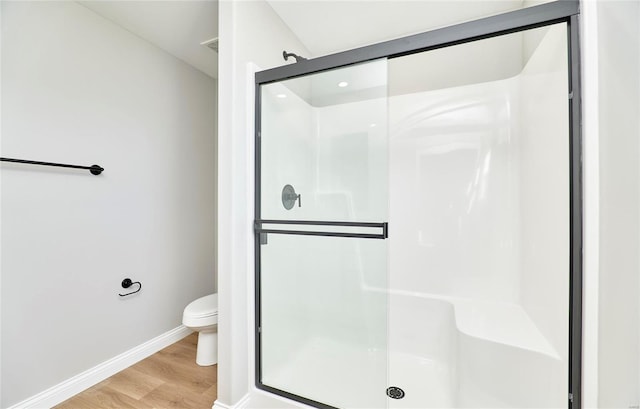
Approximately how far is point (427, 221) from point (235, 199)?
54.2 inches

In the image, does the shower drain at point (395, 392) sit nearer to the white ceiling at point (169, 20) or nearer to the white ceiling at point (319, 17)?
the white ceiling at point (319, 17)

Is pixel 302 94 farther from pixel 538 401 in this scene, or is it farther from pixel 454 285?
pixel 538 401

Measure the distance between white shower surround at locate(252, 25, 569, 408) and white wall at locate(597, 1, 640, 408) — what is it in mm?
246

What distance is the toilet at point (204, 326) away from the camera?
1.85 m

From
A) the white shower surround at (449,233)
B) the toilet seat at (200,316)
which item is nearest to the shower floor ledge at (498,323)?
the white shower surround at (449,233)

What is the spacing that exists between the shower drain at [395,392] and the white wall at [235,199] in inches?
32.9

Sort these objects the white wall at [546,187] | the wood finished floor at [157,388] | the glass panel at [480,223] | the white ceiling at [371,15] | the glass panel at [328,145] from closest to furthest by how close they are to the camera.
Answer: the white wall at [546,187] < the glass panel at [480,223] < the glass panel at [328,145] < the wood finished floor at [157,388] < the white ceiling at [371,15]

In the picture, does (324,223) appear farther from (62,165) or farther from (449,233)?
(62,165)

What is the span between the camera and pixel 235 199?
1488mm

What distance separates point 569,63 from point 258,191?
151 centimetres

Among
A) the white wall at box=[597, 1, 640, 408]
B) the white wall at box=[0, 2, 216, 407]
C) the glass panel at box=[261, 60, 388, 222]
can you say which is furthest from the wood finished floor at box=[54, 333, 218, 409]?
the white wall at box=[597, 1, 640, 408]

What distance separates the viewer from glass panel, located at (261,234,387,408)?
1.45 m

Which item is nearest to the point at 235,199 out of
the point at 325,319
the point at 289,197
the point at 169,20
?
the point at 289,197

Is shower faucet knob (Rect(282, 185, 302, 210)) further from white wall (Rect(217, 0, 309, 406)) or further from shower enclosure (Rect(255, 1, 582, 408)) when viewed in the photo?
white wall (Rect(217, 0, 309, 406))
